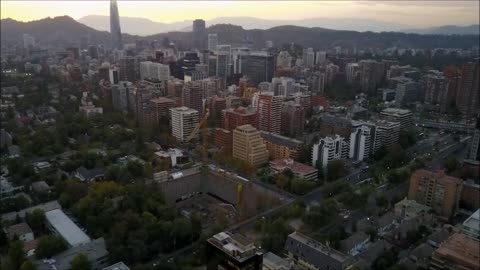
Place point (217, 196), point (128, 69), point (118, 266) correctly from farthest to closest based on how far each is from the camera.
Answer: point (128, 69) → point (217, 196) → point (118, 266)

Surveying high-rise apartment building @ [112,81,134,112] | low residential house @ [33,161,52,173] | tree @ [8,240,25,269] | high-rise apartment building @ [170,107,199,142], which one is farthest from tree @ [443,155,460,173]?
high-rise apartment building @ [112,81,134,112]

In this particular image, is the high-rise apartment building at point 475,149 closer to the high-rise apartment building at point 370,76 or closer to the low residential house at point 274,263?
the low residential house at point 274,263

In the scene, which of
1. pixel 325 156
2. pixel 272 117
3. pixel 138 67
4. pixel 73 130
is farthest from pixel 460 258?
pixel 138 67

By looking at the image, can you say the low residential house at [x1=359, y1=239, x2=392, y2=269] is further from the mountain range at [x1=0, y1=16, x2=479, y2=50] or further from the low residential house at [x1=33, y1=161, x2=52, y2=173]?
the mountain range at [x1=0, y1=16, x2=479, y2=50]

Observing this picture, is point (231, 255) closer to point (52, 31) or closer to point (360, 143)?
point (360, 143)

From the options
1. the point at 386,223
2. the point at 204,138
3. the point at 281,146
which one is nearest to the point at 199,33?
the point at 204,138

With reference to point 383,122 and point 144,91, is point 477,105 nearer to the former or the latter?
point 383,122
